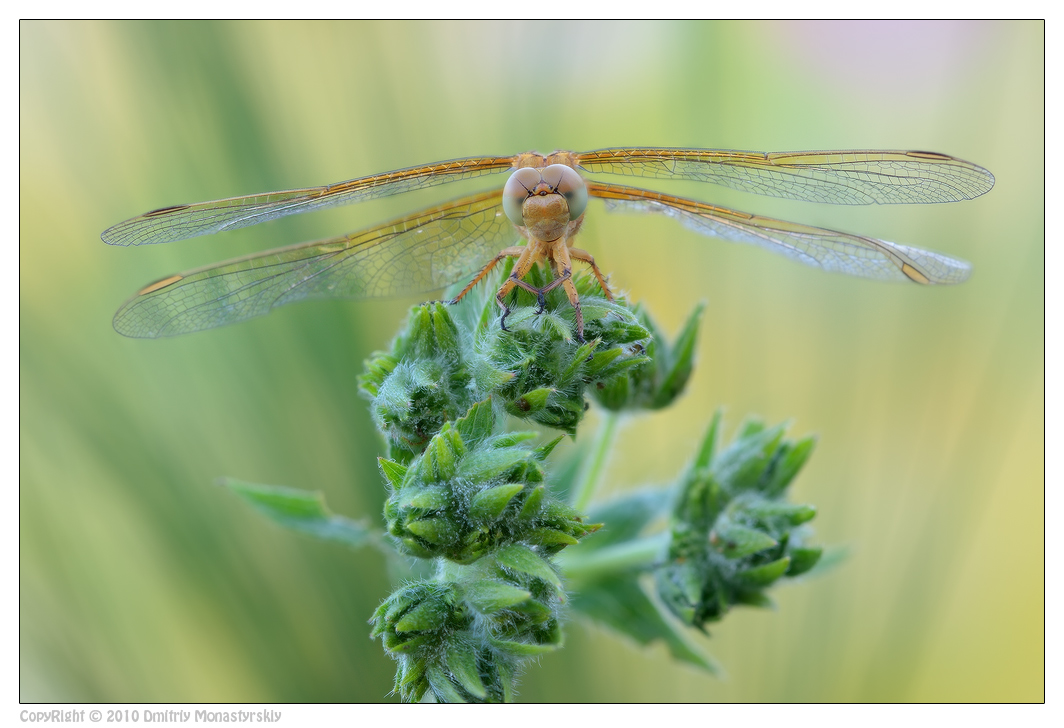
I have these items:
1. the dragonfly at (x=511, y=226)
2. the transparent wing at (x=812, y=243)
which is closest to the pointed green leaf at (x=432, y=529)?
the dragonfly at (x=511, y=226)

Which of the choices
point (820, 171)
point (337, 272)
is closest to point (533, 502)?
point (337, 272)

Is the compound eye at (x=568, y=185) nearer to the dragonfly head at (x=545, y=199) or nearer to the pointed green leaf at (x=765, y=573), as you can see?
the dragonfly head at (x=545, y=199)

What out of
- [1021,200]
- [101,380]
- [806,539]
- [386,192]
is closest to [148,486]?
[101,380]

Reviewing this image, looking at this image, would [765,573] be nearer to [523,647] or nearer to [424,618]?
[523,647]

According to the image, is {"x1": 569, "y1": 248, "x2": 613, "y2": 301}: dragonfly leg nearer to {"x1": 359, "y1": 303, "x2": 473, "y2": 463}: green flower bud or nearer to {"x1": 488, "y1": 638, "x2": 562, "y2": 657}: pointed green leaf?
{"x1": 359, "y1": 303, "x2": 473, "y2": 463}: green flower bud

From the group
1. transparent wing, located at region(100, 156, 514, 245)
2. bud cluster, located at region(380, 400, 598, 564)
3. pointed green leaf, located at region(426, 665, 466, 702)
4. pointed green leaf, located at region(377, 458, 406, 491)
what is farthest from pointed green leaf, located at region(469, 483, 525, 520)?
transparent wing, located at region(100, 156, 514, 245)

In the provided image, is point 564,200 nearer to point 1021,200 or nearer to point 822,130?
point 822,130
